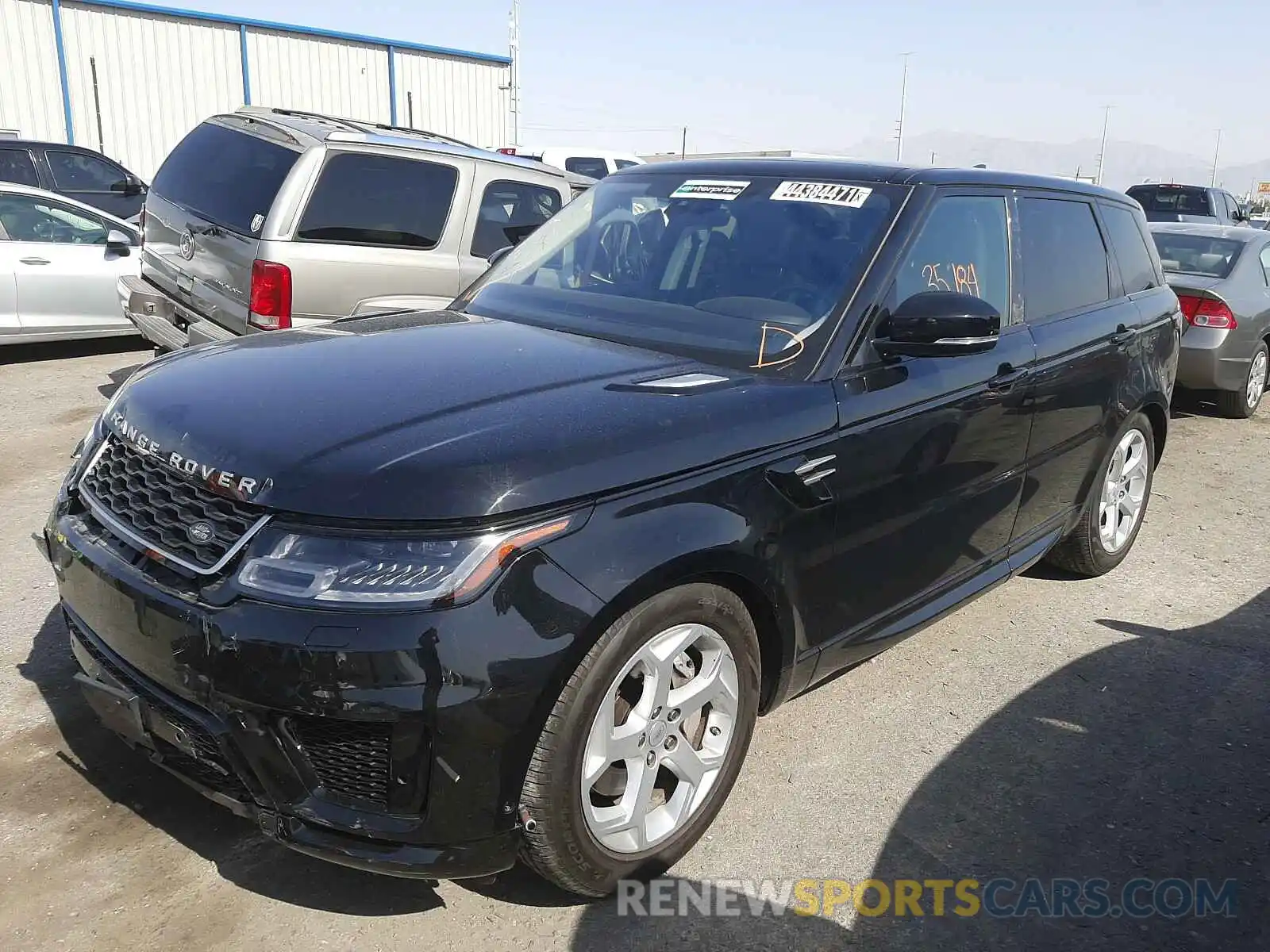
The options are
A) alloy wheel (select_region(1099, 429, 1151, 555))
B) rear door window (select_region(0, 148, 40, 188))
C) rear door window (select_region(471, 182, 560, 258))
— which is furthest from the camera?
rear door window (select_region(0, 148, 40, 188))

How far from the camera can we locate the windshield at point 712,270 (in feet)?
10.4

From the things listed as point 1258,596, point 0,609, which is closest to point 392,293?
point 0,609

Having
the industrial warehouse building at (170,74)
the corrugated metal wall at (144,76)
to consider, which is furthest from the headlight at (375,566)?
the corrugated metal wall at (144,76)

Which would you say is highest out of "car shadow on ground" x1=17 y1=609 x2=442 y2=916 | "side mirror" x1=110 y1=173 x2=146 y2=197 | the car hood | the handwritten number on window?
the handwritten number on window

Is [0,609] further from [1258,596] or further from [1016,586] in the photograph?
[1258,596]

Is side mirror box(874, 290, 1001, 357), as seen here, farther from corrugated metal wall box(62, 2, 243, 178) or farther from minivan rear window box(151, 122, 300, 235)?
corrugated metal wall box(62, 2, 243, 178)

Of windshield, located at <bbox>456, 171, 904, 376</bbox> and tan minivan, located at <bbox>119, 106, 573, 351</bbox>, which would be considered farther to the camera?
tan minivan, located at <bbox>119, 106, 573, 351</bbox>

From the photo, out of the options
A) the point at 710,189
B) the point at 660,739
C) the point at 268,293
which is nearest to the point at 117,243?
the point at 268,293

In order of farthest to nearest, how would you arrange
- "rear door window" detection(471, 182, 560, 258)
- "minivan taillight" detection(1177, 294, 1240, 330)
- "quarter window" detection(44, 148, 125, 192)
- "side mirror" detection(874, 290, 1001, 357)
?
"quarter window" detection(44, 148, 125, 192) → "minivan taillight" detection(1177, 294, 1240, 330) → "rear door window" detection(471, 182, 560, 258) → "side mirror" detection(874, 290, 1001, 357)

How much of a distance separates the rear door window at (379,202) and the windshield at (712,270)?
98.5 inches

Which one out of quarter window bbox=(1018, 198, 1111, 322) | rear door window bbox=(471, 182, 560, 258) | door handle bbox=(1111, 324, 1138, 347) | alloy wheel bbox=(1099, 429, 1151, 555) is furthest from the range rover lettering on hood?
rear door window bbox=(471, 182, 560, 258)

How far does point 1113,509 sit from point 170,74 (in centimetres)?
2070

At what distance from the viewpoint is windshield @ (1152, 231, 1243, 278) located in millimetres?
8922

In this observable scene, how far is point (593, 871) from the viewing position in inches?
99.1
